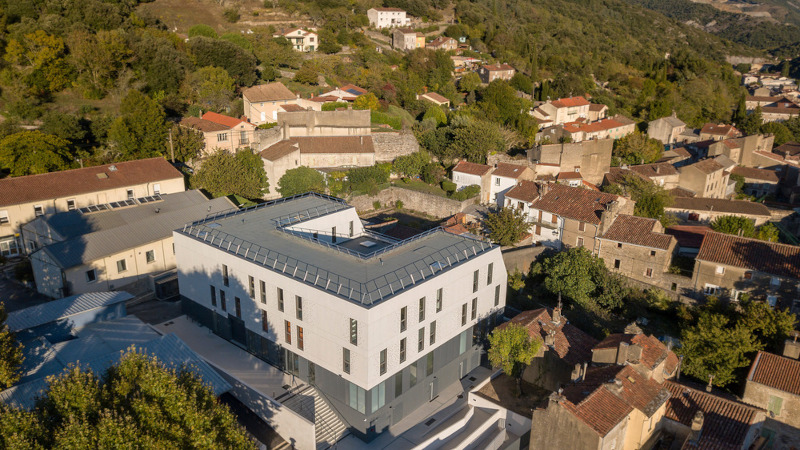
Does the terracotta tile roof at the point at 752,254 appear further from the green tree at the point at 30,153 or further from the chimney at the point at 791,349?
the green tree at the point at 30,153

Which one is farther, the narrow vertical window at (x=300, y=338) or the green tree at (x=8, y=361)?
the narrow vertical window at (x=300, y=338)

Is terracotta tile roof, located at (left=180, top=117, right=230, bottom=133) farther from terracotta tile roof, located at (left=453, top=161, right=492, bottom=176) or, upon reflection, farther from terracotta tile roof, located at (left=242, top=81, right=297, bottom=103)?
terracotta tile roof, located at (left=453, top=161, right=492, bottom=176)

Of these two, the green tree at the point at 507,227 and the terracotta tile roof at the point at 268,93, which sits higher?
the terracotta tile roof at the point at 268,93

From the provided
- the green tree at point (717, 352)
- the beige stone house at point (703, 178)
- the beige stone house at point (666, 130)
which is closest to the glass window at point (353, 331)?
the green tree at point (717, 352)

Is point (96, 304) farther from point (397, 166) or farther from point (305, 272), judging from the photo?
point (397, 166)

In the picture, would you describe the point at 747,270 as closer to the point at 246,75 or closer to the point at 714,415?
the point at 714,415

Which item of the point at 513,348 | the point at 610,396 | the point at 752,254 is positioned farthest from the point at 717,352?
the point at 752,254
